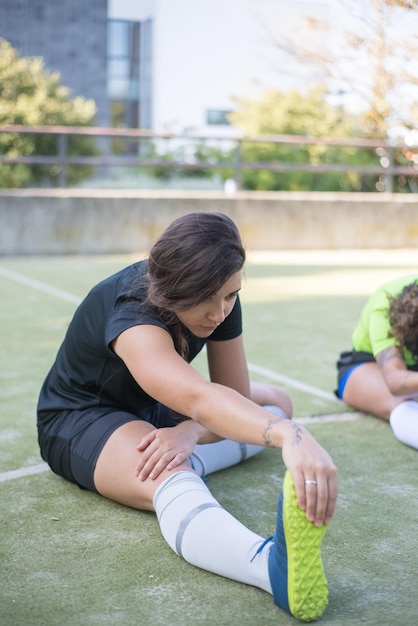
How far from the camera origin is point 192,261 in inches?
90.2

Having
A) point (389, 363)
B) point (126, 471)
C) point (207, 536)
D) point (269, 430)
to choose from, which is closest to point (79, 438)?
point (126, 471)

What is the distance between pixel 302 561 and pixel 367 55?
11.3 metres

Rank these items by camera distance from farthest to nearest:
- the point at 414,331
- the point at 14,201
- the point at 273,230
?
the point at 273,230
the point at 14,201
the point at 414,331

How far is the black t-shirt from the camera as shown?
2.55 metres

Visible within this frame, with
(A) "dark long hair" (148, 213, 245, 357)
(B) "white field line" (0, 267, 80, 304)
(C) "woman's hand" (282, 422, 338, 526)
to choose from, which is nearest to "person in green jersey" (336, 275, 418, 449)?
(A) "dark long hair" (148, 213, 245, 357)

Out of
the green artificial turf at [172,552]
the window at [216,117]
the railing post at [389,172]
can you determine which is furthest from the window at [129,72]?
the green artificial turf at [172,552]

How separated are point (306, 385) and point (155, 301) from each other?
227 centimetres

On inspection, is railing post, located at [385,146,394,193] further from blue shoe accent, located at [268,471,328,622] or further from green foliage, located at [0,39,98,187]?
blue shoe accent, located at [268,471,328,622]

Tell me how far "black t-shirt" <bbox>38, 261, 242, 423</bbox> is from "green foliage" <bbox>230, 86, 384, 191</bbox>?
12051 millimetres

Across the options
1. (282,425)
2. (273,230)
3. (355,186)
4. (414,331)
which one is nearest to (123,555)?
(282,425)

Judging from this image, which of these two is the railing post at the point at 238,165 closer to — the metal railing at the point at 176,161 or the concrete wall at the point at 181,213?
the metal railing at the point at 176,161

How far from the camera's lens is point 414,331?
350 cm

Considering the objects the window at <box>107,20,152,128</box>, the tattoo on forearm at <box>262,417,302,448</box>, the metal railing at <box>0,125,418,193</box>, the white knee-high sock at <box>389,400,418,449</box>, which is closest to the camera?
the tattoo on forearm at <box>262,417,302,448</box>

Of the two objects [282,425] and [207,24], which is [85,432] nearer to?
[282,425]
